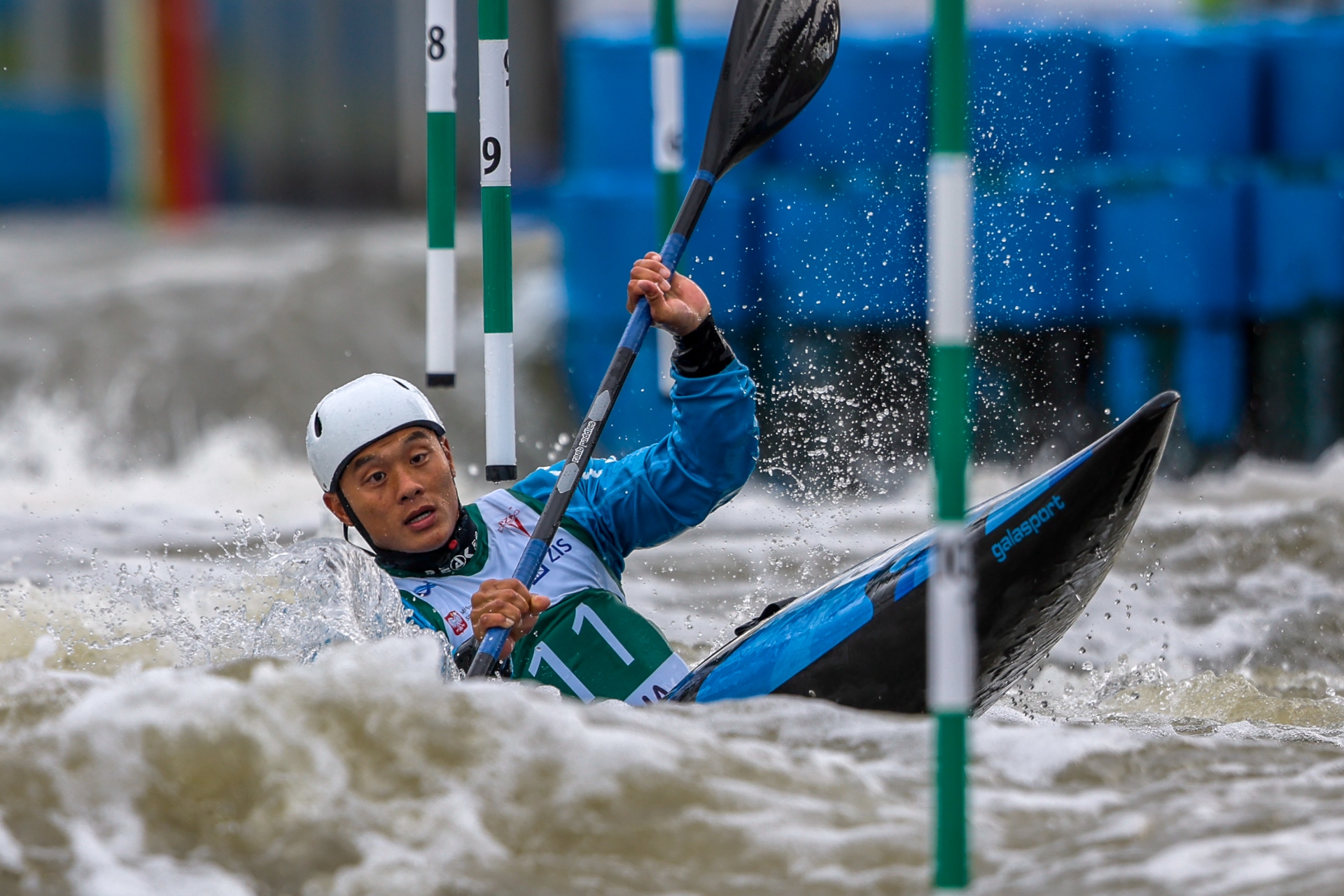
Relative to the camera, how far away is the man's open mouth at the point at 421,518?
11.3 ft

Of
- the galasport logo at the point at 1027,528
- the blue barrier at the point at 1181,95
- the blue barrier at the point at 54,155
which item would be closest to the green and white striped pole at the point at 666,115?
the galasport logo at the point at 1027,528

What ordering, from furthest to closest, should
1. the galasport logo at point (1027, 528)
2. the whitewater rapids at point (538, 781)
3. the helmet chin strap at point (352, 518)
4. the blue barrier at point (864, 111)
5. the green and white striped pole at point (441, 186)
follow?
the blue barrier at point (864, 111) → the green and white striped pole at point (441, 186) → the helmet chin strap at point (352, 518) → the galasport logo at point (1027, 528) → the whitewater rapids at point (538, 781)

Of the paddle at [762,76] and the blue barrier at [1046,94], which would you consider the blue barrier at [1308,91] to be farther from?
the paddle at [762,76]

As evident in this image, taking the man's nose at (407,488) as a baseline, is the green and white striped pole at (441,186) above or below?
above

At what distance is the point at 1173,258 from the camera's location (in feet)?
25.6

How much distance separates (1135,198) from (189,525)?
4.40 m

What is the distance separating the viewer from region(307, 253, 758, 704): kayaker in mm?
3422

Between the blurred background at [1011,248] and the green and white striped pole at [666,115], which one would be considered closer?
the green and white striped pole at [666,115]

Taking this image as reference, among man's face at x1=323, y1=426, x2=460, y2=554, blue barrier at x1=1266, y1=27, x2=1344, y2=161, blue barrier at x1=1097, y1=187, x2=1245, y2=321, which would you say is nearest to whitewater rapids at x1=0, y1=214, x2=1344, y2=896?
man's face at x1=323, y1=426, x2=460, y2=554

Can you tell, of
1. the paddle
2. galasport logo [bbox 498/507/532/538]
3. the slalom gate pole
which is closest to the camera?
the slalom gate pole

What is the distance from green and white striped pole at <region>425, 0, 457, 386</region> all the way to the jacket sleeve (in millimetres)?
614

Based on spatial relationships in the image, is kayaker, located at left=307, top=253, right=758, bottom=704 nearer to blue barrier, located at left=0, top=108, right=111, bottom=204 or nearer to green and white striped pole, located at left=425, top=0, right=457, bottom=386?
green and white striped pole, located at left=425, top=0, right=457, bottom=386

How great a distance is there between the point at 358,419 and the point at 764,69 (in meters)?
1.24

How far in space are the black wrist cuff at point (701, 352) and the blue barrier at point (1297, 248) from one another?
5037 mm
